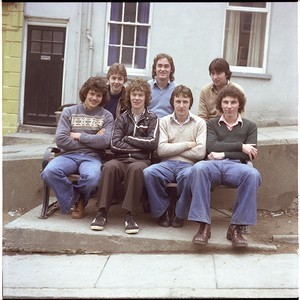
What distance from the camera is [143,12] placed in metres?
9.88

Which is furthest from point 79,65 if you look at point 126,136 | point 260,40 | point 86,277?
point 86,277

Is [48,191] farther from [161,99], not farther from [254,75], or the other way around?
[254,75]

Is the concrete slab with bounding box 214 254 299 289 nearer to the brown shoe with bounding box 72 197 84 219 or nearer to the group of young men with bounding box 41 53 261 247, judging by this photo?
the group of young men with bounding box 41 53 261 247

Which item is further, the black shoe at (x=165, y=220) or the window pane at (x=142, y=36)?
the window pane at (x=142, y=36)

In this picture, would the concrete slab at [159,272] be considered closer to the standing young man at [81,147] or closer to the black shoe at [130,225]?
the black shoe at [130,225]

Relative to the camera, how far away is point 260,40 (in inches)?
393

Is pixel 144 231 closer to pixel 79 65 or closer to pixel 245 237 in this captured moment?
pixel 245 237

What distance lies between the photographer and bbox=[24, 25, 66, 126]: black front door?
32.9 feet

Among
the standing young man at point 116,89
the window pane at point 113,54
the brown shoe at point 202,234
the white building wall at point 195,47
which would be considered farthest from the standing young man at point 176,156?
the window pane at point 113,54

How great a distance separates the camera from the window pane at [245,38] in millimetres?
9938

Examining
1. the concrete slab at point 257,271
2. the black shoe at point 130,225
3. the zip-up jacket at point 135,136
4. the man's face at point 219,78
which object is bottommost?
the concrete slab at point 257,271

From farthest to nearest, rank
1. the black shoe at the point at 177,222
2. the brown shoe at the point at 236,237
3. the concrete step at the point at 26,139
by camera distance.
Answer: the concrete step at the point at 26,139, the black shoe at the point at 177,222, the brown shoe at the point at 236,237

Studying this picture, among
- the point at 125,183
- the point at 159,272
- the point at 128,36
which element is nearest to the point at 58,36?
the point at 128,36

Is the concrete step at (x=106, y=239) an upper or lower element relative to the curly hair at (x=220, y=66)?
lower
